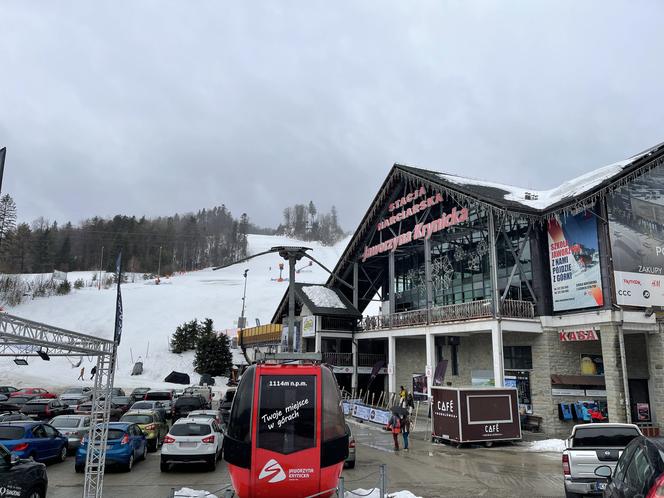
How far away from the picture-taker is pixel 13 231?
374ft

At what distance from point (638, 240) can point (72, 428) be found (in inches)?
963

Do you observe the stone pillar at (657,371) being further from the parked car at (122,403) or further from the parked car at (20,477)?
the parked car at (122,403)

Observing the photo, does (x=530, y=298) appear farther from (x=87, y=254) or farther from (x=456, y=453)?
(x=87, y=254)

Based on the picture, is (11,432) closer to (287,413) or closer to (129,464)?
(129,464)

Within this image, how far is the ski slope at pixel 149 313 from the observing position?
2281 inches

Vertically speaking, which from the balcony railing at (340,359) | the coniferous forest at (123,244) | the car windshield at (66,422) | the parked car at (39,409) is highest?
the coniferous forest at (123,244)

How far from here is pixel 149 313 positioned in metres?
86.8

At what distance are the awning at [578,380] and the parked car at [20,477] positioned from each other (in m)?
21.4

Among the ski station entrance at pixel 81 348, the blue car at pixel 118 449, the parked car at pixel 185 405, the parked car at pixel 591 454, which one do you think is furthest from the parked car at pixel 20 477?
the parked car at pixel 185 405

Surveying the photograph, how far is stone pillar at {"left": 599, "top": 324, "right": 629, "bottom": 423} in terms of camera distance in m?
21.0

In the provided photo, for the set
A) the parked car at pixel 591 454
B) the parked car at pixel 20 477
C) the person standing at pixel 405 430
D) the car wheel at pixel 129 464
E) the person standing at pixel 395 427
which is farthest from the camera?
the person standing at pixel 405 430

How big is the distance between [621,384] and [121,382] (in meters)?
48.9

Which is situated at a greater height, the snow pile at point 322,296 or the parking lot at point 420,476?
the snow pile at point 322,296

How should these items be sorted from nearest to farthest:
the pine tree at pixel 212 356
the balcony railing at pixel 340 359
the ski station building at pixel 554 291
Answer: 1. the ski station building at pixel 554 291
2. the balcony railing at pixel 340 359
3. the pine tree at pixel 212 356
